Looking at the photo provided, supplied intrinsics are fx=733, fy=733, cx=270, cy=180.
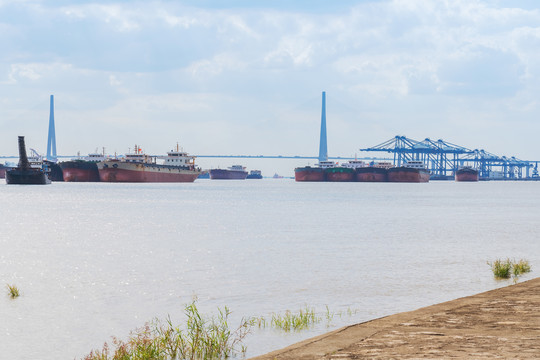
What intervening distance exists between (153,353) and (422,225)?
40320 mm

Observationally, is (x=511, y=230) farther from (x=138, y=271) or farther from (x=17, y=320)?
(x=17, y=320)

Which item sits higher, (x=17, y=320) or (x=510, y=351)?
(x=510, y=351)

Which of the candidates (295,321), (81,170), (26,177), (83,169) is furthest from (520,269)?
(81,170)

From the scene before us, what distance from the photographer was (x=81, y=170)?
175500 mm

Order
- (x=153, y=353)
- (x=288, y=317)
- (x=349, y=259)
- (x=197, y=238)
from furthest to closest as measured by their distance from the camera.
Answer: (x=197, y=238), (x=349, y=259), (x=288, y=317), (x=153, y=353)

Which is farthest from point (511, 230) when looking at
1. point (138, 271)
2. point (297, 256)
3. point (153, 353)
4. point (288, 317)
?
point (153, 353)

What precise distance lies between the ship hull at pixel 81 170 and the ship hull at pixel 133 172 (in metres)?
3.36

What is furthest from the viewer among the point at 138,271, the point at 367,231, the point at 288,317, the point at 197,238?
the point at 367,231

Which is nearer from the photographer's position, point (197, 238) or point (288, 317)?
point (288, 317)

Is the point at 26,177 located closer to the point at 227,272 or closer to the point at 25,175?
the point at 25,175

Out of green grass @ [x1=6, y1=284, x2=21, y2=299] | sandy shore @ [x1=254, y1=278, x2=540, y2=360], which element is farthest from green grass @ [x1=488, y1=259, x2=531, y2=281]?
green grass @ [x1=6, y1=284, x2=21, y2=299]

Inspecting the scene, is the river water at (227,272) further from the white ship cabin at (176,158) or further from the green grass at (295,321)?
the white ship cabin at (176,158)

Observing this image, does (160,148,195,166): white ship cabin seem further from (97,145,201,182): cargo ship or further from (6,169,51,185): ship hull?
(6,169,51,185): ship hull

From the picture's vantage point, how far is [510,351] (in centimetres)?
918
